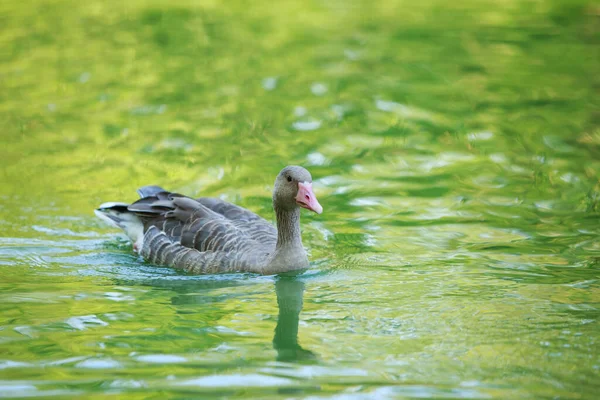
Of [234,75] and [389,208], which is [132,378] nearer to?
[389,208]

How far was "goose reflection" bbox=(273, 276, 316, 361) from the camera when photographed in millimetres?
8359

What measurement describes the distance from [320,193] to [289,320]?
16.7 ft

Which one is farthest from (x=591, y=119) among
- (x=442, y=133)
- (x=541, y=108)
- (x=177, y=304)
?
(x=177, y=304)

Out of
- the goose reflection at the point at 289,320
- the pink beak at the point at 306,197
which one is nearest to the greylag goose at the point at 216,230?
the pink beak at the point at 306,197

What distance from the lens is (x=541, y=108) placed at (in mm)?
18984

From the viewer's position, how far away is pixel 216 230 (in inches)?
444

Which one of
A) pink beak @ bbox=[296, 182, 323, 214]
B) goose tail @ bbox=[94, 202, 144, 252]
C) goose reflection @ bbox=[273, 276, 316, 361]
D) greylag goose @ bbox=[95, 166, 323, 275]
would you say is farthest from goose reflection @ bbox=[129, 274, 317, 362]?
goose tail @ bbox=[94, 202, 144, 252]

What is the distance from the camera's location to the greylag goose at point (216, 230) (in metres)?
10.6

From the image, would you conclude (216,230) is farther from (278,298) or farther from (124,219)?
(124,219)

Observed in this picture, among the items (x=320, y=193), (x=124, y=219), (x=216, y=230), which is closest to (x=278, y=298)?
(x=216, y=230)

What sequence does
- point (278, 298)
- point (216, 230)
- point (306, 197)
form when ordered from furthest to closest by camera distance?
point (216, 230) → point (306, 197) → point (278, 298)

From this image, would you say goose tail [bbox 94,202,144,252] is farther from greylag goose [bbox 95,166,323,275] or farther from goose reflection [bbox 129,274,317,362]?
goose reflection [bbox 129,274,317,362]

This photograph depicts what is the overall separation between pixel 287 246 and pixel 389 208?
3.23 metres

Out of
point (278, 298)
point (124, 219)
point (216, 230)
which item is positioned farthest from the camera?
point (124, 219)
